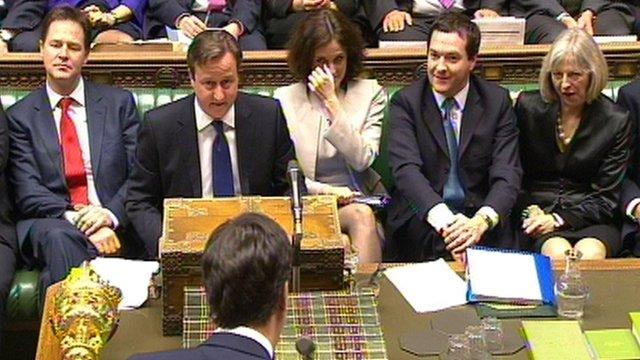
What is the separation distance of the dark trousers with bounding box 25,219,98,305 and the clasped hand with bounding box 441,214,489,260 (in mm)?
1114

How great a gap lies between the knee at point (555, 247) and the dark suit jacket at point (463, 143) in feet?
0.71

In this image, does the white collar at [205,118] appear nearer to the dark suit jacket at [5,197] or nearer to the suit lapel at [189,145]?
the suit lapel at [189,145]

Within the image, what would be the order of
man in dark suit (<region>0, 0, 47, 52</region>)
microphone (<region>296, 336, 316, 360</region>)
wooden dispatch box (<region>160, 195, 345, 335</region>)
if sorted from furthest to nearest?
man in dark suit (<region>0, 0, 47, 52</region>) < wooden dispatch box (<region>160, 195, 345, 335</region>) < microphone (<region>296, 336, 316, 360</region>)

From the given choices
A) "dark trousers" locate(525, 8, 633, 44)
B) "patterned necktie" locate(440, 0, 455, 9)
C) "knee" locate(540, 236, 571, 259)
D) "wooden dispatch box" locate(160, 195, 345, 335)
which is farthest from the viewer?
"patterned necktie" locate(440, 0, 455, 9)

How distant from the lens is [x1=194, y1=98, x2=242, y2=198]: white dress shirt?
3570mm

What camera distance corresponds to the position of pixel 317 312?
8.37 ft

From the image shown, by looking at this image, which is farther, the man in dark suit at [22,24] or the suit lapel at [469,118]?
the man in dark suit at [22,24]

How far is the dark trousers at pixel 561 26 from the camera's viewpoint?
16.2ft

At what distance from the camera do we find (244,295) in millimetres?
1903

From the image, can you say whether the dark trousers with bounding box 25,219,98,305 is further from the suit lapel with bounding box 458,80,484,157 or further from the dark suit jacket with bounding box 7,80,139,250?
the suit lapel with bounding box 458,80,484,157

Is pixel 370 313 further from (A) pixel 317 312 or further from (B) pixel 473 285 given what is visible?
(B) pixel 473 285

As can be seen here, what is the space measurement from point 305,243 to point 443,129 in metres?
1.28

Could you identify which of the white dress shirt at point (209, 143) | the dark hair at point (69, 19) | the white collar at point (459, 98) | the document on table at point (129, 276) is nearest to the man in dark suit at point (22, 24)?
the dark hair at point (69, 19)

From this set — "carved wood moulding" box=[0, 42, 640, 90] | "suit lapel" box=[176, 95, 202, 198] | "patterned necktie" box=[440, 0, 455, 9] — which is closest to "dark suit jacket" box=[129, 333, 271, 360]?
"suit lapel" box=[176, 95, 202, 198]
